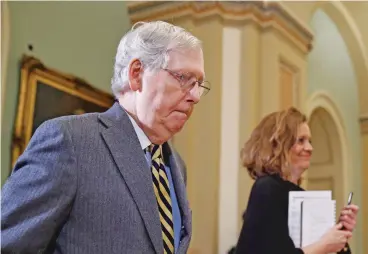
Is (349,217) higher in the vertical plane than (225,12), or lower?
lower

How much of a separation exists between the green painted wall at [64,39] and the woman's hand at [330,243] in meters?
1.77

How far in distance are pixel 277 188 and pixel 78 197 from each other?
120cm

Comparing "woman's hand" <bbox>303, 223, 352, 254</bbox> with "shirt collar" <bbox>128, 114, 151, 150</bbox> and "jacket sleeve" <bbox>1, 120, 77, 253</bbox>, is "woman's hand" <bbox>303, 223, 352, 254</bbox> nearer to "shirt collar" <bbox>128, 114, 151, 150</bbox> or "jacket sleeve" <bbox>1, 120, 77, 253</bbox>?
"shirt collar" <bbox>128, 114, 151, 150</bbox>

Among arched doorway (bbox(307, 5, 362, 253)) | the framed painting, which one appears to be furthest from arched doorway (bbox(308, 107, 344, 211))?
the framed painting

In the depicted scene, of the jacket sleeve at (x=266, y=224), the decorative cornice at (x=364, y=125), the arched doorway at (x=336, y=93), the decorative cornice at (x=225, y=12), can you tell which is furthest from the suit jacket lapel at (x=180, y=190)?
the decorative cornice at (x=364, y=125)

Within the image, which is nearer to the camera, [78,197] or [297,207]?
[78,197]

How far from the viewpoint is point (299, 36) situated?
4453 millimetres

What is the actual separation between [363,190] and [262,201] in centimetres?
252

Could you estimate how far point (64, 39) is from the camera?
12.1ft

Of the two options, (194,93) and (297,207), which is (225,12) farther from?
(194,93)

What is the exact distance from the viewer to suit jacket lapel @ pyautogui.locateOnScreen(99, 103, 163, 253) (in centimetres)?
130

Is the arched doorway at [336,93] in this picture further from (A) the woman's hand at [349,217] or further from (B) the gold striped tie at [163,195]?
(B) the gold striped tie at [163,195]

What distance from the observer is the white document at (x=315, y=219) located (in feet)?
7.39

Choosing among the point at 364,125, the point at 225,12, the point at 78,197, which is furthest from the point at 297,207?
the point at 364,125
